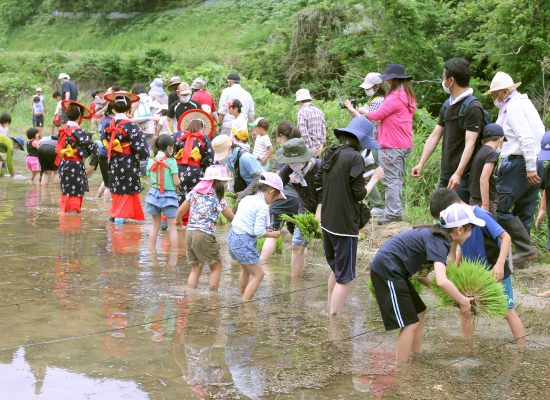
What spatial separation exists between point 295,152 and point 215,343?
8.63ft

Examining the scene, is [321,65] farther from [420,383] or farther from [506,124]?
[420,383]

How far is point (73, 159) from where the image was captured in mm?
10219

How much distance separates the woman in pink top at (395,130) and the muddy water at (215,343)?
1456 millimetres

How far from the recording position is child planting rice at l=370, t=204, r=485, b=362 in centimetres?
425

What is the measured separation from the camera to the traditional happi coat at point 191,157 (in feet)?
29.3

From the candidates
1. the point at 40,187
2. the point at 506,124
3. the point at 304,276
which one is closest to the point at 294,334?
the point at 304,276

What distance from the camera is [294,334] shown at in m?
4.91

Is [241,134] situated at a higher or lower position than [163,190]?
higher

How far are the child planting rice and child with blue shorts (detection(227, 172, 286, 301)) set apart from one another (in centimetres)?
160

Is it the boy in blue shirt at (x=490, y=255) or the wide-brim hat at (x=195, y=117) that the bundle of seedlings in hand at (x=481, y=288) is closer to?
the boy in blue shirt at (x=490, y=255)

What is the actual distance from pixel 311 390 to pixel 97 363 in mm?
1511

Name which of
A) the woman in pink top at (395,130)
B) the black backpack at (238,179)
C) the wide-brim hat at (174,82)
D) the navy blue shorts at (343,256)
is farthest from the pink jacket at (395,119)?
the wide-brim hat at (174,82)

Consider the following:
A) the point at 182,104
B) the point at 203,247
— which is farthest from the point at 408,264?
the point at 182,104

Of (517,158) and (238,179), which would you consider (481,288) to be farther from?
(238,179)
